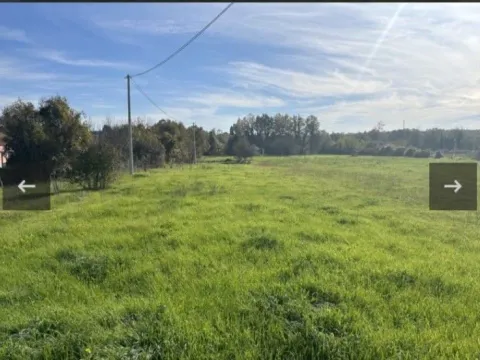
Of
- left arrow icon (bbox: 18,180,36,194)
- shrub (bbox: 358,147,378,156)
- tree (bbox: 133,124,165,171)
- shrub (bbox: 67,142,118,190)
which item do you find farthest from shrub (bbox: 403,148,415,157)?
left arrow icon (bbox: 18,180,36,194)

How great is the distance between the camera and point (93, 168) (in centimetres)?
1506

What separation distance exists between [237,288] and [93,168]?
12.7 meters

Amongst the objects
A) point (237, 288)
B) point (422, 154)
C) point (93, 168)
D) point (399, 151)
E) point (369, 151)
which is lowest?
point (237, 288)

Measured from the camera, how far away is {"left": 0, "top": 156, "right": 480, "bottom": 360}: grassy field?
3.02 meters

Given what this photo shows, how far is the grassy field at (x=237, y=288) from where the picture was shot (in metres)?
3.02

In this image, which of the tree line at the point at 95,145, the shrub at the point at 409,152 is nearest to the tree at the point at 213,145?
the tree line at the point at 95,145

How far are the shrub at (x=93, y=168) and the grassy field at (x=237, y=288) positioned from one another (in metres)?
7.07

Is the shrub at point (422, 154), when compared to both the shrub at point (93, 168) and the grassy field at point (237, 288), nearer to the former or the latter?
the shrub at point (93, 168)

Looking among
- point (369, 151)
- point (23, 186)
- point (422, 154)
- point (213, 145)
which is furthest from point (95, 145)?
point (369, 151)

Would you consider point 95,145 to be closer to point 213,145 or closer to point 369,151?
point 213,145

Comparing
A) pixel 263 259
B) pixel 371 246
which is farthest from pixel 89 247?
pixel 371 246

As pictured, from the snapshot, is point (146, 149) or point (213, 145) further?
point (213, 145)

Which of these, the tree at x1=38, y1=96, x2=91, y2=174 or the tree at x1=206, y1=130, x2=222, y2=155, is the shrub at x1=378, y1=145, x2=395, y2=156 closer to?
the tree at x1=206, y1=130, x2=222, y2=155

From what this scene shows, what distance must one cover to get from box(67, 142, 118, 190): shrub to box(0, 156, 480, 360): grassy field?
707cm
